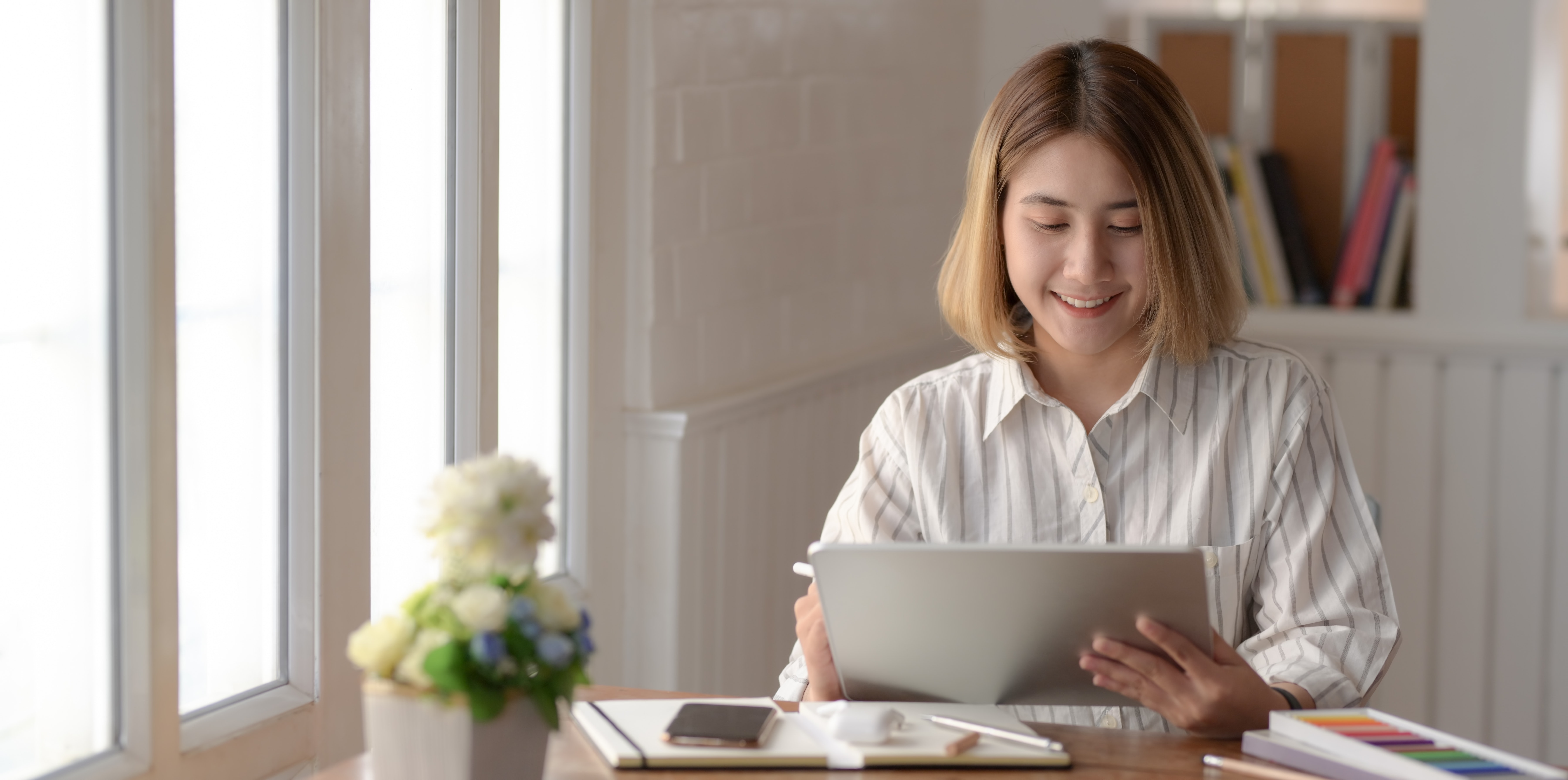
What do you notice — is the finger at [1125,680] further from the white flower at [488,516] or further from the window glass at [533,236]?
the window glass at [533,236]

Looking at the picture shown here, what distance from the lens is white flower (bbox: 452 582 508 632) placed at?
0.98 m

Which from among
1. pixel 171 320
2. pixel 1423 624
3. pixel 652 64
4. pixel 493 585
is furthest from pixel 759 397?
pixel 1423 624

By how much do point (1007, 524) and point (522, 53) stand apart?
3.03ft

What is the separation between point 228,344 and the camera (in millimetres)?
1499

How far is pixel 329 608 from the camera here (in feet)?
5.31

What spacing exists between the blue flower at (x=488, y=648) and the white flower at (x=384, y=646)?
6 cm

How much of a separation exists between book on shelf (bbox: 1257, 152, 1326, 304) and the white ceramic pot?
2.62 metres

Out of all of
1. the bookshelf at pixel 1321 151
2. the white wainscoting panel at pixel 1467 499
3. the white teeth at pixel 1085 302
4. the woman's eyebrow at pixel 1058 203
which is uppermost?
the bookshelf at pixel 1321 151

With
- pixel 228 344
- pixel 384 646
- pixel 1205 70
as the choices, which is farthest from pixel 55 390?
pixel 1205 70

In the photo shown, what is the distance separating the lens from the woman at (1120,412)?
5.10 feet

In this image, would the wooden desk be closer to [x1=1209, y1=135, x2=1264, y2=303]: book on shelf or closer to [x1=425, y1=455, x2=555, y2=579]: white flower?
[x1=425, y1=455, x2=555, y2=579]: white flower

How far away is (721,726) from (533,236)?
1.02 meters

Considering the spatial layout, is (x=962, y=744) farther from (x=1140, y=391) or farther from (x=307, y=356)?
(x=307, y=356)

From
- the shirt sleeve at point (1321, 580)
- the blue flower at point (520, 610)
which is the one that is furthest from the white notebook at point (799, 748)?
the shirt sleeve at point (1321, 580)
